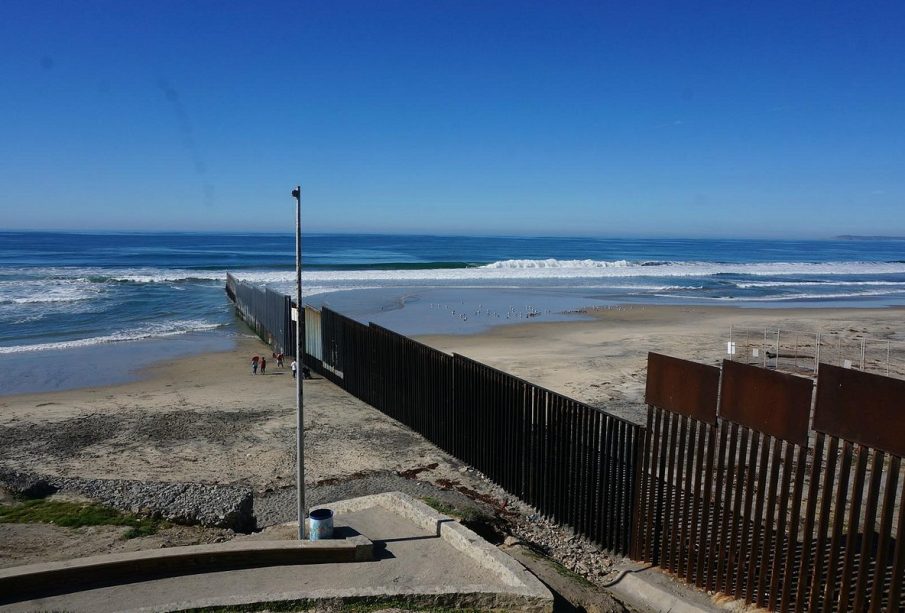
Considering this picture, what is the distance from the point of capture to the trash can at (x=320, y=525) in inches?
313

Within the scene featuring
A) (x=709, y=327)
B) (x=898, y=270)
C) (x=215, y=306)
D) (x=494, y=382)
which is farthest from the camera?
(x=898, y=270)

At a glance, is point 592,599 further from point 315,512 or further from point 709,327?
point 709,327

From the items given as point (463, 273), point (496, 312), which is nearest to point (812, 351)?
point (496, 312)

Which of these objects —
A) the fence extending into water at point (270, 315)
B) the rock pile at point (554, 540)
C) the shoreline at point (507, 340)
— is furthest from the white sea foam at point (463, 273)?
the rock pile at point (554, 540)

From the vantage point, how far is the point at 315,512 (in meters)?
8.09

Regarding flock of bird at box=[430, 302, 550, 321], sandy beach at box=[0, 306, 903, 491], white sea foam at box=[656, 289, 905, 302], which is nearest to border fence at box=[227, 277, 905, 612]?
sandy beach at box=[0, 306, 903, 491]

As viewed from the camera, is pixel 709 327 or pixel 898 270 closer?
pixel 709 327

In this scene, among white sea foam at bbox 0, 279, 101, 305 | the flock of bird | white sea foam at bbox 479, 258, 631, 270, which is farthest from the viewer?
white sea foam at bbox 479, 258, 631, 270

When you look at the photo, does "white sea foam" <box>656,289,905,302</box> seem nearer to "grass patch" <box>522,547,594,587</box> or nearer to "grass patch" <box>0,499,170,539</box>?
"grass patch" <box>522,547,594,587</box>

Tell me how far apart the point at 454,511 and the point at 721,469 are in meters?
3.84

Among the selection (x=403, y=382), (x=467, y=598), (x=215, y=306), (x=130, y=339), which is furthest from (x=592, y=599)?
(x=215, y=306)

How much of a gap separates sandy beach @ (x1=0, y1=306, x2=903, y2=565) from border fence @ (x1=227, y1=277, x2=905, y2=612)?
3.89 ft

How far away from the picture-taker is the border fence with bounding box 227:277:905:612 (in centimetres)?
544

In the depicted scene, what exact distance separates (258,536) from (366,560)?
59.5 inches
